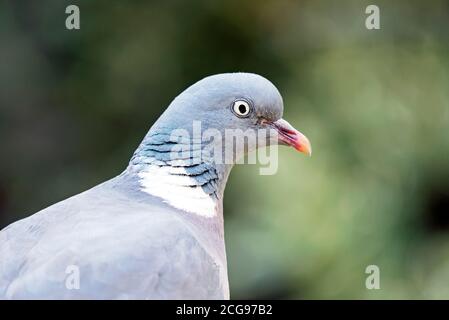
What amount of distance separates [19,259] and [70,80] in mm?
3545

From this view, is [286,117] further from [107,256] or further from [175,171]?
[107,256]

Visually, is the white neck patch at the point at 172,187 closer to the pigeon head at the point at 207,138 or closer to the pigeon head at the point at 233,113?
the pigeon head at the point at 207,138

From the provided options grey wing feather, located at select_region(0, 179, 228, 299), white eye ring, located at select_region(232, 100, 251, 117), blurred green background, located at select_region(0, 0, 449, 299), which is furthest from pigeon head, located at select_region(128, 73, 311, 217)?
blurred green background, located at select_region(0, 0, 449, 299)

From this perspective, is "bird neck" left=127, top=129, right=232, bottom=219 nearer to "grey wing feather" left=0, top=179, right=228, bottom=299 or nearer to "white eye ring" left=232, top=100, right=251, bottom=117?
"grey wing feather" left=0, top=179, right=228, bottom=299

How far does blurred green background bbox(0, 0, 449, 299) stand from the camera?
15.9 feet

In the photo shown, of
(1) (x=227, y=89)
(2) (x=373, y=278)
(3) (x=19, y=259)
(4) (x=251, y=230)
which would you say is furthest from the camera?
(4) (x=251, y=230)

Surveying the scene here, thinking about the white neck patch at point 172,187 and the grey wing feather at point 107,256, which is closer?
the grey wing feather at point 107,256

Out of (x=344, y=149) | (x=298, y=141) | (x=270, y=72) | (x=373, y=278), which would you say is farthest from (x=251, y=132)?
(x=270, y=72)

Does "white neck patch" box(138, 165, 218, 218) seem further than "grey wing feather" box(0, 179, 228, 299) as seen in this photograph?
Yes

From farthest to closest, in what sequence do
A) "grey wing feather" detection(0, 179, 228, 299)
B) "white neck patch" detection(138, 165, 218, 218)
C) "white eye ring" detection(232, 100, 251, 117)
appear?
"white eye ring" detection(232, 100, 251, 117) < "white neck patch" detection(138, 165, 218, 218) < "grey wing feather" detection(0, 179, 228, 299)

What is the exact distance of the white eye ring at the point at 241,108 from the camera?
3125 millimetres

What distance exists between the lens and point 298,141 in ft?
10.7

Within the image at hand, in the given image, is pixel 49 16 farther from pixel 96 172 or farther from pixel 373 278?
pixel 373 278

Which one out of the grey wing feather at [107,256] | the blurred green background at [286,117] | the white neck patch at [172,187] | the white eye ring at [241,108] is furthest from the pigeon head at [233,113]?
the blurred green background at [286,117]
